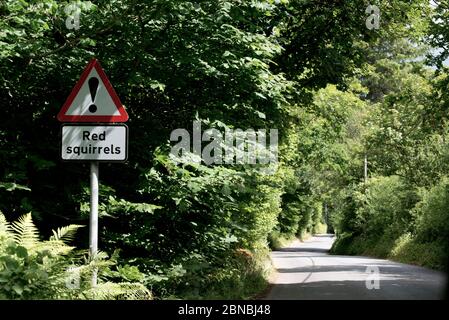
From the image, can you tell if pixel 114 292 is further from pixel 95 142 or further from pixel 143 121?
pixel 143 121

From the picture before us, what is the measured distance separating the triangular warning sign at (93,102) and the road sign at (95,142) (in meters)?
0.09

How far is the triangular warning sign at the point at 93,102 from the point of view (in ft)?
19.8

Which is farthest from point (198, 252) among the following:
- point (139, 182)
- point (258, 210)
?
point (258, 210)

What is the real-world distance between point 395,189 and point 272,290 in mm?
25476

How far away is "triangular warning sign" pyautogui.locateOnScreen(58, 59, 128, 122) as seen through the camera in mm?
6027

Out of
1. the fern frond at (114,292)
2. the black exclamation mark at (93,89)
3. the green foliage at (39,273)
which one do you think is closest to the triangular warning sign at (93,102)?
the black exclamation mark at (93,89)

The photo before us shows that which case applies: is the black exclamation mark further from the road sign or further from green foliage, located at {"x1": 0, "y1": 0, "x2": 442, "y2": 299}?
green foliage, located at {"x1": 0, "y1": 0, "x2": 442, "y2": 299}

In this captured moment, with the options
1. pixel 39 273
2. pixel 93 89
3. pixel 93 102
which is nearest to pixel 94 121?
pixel 93 102

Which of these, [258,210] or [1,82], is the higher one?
[1,82]

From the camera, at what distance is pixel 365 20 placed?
51.5 ft

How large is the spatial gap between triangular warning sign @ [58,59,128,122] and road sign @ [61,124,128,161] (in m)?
0.09

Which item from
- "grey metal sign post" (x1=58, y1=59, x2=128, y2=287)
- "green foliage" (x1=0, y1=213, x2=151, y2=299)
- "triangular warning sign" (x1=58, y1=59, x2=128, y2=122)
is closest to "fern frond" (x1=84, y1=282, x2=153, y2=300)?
"green foliage" (x1=0, y1=213, x2=151, y2=299)
